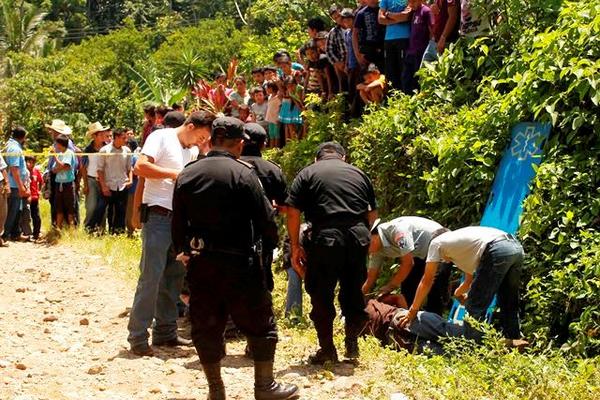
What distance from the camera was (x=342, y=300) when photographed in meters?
7.27

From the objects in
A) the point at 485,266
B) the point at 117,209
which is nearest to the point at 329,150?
the point at 485,266

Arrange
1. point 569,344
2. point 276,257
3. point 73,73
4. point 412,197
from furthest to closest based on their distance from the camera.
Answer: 1. point 73,73
2. point 276,257
3. point 412,197
4. point 569,344

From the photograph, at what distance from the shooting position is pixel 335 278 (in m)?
7.18

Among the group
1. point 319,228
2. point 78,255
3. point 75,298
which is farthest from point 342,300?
point 78,255

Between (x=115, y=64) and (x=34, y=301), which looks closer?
(x=34, y=301)

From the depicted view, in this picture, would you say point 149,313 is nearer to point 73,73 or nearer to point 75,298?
point 75,298

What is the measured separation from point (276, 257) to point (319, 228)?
13.4ft

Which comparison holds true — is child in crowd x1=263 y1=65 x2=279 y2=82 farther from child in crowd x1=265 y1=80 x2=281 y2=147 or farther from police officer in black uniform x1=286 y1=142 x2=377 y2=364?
police officer in black uniform x1=286 y1=142 x2=377 y2=364

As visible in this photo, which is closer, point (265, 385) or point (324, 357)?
point (265, 385)

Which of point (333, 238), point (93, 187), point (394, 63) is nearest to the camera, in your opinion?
point (333, 238)

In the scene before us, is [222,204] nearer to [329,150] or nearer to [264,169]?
[264,169]

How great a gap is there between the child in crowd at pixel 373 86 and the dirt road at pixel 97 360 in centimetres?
350

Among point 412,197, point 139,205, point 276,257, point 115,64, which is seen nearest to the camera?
point 139,205

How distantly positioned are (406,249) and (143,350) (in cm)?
240
